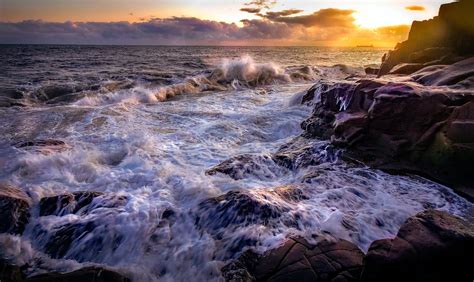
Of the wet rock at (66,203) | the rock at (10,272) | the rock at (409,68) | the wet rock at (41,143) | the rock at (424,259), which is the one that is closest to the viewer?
the rock at (424,259)

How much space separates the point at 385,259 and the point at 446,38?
12968 mm

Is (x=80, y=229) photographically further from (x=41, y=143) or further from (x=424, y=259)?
(x=424, y=259)

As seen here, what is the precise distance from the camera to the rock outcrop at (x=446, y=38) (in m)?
11.6

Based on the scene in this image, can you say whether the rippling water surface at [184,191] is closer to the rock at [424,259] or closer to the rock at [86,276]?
the rock at [86,276]

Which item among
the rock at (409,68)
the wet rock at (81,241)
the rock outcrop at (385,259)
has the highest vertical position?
the rock at (409,68)

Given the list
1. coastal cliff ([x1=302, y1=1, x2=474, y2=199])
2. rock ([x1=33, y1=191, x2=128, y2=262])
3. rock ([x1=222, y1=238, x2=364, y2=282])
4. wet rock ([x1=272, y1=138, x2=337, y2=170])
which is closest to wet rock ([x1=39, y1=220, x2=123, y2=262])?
rock ([x1=33, y1=191, x2=128, y2=262])

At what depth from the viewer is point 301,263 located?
12.3 feet

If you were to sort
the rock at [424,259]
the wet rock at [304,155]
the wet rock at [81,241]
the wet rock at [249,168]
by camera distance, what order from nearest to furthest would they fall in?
the rock at [424,259]
the wet rock at [81,241]
the wet rock at [249,168]
the wet rock at [304,155]

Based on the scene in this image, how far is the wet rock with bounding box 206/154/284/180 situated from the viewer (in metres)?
6.63

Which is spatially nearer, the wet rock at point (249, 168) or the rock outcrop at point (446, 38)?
the wet rock at point (249, 168)

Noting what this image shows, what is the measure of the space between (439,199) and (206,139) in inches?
218

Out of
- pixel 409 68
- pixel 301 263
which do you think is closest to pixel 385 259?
pixel 301 263

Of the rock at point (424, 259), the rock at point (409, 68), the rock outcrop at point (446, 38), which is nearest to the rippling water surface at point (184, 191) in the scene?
the rock at point (424, 259)

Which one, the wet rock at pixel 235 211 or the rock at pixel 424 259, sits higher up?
the rock at pixel 424 259
